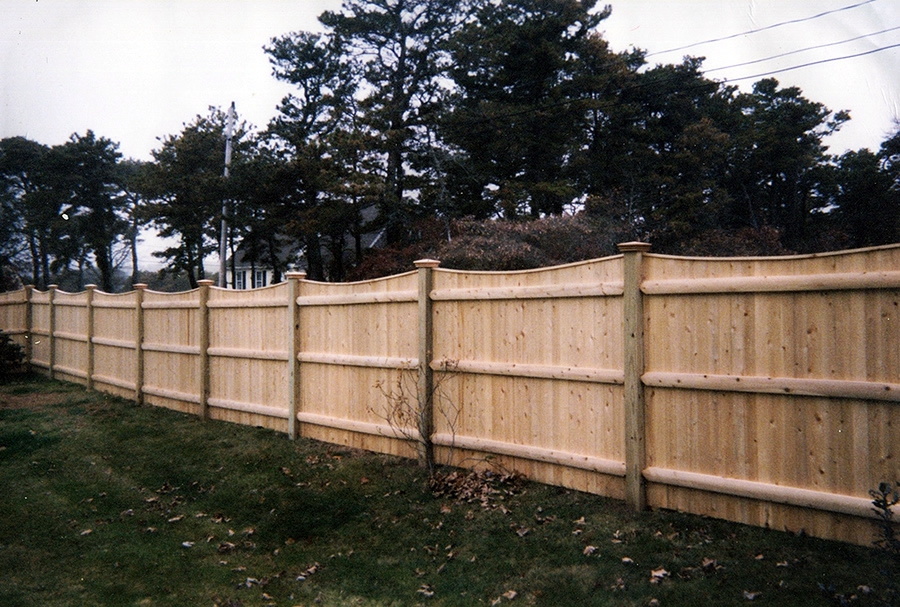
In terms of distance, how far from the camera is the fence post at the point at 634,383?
500 centimetres

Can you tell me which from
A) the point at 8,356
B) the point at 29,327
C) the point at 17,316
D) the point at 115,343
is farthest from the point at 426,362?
the point at 17,316

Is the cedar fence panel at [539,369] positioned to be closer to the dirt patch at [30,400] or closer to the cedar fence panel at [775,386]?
the cedar fence panel at [775,386]

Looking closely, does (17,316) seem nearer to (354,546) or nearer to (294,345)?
(294,345)

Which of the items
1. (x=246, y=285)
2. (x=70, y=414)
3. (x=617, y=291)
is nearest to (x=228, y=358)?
(x=70, y=414)

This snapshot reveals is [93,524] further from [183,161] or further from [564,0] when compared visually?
[183,161]

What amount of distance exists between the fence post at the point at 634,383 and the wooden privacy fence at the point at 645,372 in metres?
0.01

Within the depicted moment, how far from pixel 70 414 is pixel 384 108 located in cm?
1482

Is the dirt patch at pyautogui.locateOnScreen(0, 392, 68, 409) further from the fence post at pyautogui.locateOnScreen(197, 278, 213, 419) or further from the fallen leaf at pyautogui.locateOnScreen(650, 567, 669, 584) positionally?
the fallen leaf at pyautogui.locateOnScreen(650, 567, 669, 584)

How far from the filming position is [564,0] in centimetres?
2186

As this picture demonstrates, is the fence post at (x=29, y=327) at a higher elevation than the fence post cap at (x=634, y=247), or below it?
below

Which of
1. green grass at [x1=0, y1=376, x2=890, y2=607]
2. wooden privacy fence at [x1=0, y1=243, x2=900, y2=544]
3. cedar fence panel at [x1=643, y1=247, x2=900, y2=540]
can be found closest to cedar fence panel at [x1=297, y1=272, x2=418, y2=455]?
wooden privacy fence at [x1=0, y1=243, x2=900, y2=544]

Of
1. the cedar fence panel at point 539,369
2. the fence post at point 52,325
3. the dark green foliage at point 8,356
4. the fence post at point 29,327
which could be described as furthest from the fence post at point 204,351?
the fence post at point 29,327

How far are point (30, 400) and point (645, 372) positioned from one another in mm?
11796

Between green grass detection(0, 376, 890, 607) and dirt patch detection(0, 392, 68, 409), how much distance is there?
4.64 m
